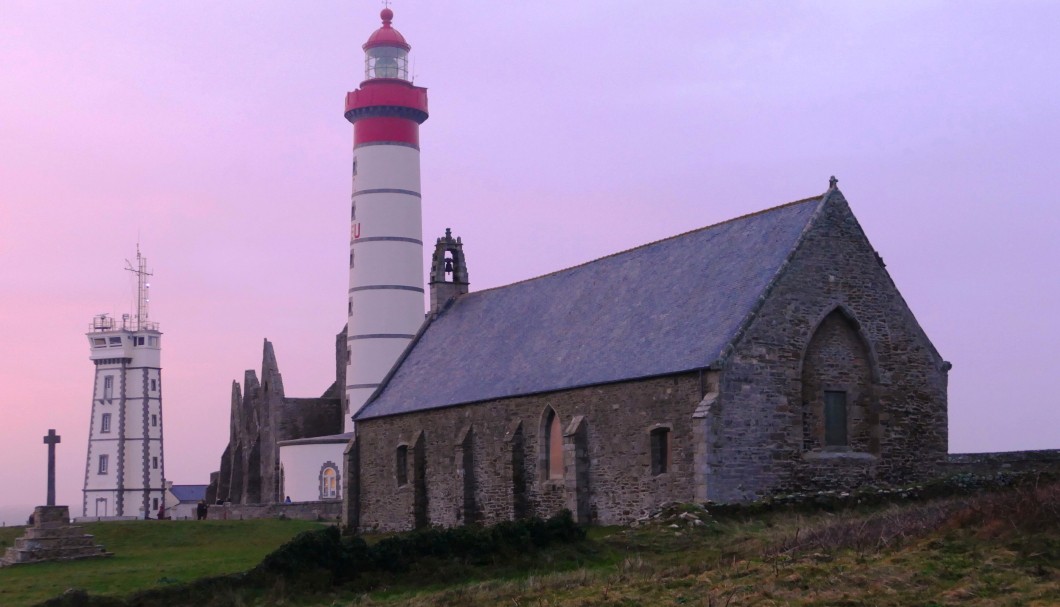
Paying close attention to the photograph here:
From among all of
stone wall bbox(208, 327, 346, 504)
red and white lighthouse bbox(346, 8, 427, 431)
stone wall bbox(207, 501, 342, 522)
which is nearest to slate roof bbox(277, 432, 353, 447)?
red and white lighthouse bbox(346, 8, 427, 431)

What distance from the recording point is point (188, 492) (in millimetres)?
101062

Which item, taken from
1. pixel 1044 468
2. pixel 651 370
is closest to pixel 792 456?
pixel 651 370

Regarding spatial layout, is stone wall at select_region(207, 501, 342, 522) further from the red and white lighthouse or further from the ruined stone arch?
the ruined stone arch

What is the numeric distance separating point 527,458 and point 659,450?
580 centimetres

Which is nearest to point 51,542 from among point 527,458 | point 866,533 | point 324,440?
point 527,458

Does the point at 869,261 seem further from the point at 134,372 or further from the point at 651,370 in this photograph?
the point at 134,372

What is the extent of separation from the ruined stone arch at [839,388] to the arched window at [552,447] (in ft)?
23.0

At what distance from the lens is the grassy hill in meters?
17.8

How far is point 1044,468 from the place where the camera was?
31359 mm

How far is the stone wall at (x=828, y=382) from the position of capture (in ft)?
96.9

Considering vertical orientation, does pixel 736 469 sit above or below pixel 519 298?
below

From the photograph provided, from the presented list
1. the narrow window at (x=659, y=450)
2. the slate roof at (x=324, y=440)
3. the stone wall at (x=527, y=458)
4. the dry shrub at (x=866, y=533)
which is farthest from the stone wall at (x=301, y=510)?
the dry shrub at (x=866, y=533)

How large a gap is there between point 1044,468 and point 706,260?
383 inches

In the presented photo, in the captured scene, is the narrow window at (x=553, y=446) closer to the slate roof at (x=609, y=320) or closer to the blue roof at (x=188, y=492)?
the slate roof at (x=609, y=320)
